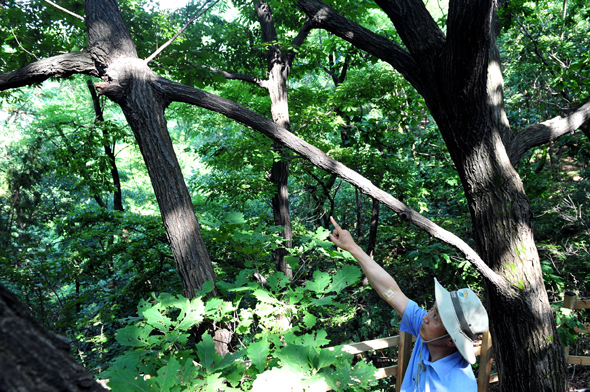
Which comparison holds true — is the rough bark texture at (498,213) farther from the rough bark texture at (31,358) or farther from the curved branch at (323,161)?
the rough bark texture at (31,358)

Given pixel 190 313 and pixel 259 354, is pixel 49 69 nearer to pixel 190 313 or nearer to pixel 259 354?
pixel 190 313

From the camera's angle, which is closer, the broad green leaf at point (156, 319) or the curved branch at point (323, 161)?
the broad green leaf at point (156, 319)

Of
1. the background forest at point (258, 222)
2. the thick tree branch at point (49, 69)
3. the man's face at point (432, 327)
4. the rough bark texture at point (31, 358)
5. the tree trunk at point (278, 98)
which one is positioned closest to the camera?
the rough bark texture at point (31, 358)

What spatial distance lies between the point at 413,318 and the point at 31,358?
2041mm

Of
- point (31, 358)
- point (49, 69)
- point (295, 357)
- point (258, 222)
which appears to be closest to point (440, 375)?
point (295, 357)

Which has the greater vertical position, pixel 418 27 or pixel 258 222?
pixel 418 27

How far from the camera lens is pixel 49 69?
2715mm

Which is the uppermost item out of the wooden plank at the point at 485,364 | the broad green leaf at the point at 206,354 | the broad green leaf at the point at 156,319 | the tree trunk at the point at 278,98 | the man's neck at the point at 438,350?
the tree trunk at the point at 278,98

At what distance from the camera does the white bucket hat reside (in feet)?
5.52

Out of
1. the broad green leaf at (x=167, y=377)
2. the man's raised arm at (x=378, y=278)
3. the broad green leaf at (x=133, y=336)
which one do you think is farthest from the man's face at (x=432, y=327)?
the broad green leaf at (x=133, y=336)

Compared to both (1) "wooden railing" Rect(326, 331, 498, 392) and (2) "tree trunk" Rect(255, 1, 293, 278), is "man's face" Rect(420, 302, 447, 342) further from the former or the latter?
(2) "tree trunk" Rect(255, 1, 293, 278)

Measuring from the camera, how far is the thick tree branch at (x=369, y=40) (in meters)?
2.87

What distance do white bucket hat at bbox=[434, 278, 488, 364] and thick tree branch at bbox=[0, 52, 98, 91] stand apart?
3.07 metres

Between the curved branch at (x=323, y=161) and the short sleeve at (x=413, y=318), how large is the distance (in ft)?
2.06
